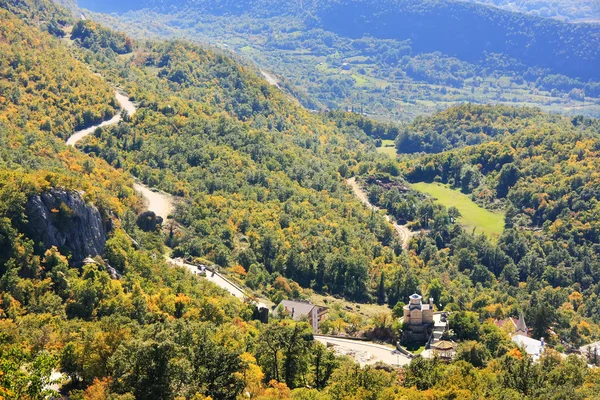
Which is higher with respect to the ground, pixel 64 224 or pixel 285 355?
pixel 64 224

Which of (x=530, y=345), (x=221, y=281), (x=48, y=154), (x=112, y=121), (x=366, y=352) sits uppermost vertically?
(x=48, y=154)

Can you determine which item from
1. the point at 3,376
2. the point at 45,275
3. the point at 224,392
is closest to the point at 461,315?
the point at 224,392

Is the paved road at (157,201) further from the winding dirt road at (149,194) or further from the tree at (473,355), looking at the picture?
the tree at (473,355)

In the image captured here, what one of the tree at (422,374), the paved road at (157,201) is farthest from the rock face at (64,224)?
the paved road at (157,201)

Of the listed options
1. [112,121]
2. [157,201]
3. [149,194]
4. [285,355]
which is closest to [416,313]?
[285,355]

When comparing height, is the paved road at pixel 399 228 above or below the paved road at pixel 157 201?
below

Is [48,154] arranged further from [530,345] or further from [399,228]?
[399,228]

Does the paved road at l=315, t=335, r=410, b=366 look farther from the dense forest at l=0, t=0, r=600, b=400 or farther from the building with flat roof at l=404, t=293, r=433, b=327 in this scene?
the building with flat roof at l=404, t=293, r=433, b=327
